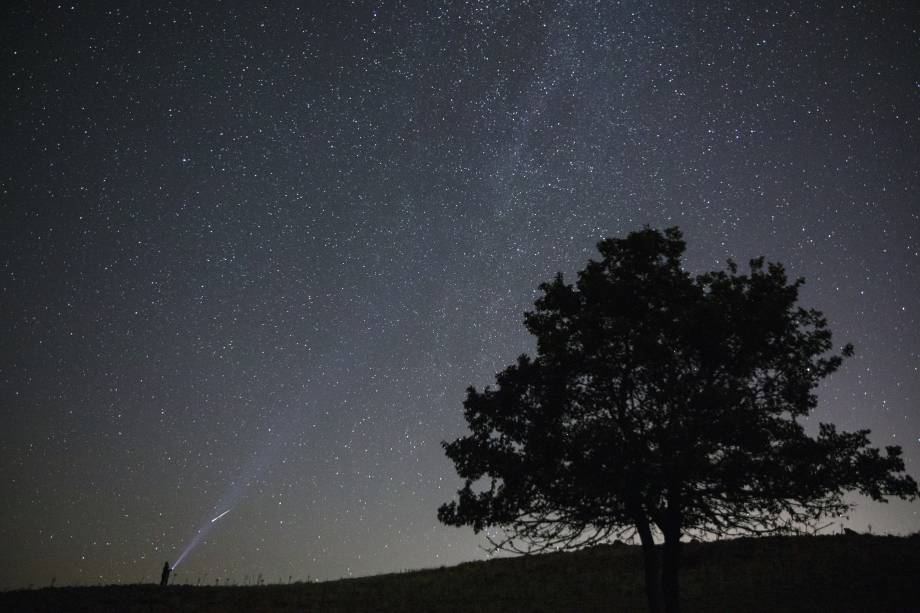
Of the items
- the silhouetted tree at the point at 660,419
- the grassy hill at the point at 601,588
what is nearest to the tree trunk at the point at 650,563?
the silhouetted tree at the point at 660,419

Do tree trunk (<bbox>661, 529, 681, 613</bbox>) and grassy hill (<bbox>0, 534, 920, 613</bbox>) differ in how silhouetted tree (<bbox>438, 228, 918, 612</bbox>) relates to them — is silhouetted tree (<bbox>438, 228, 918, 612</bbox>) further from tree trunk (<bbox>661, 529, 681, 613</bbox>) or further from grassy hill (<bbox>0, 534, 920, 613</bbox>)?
grassy hill (<bbox>0, 534, 920, 613</bbox>)

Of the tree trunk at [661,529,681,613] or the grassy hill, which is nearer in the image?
the tree trunk at [661,529,681,613]

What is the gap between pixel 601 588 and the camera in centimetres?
2569

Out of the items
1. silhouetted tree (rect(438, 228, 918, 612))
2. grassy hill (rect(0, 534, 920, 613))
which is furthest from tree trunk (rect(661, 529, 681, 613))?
grassy hill (rect(0, 534, 920, 613))

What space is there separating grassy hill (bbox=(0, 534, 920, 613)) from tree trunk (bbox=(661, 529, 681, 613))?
747cm

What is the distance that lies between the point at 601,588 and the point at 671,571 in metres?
13.5

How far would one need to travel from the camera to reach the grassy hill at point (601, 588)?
802 inches

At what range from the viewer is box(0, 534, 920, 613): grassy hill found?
802 inches

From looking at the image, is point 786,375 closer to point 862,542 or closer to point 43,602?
point 862,542

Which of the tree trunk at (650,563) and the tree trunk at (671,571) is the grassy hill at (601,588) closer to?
the tree trunk at (671,571)

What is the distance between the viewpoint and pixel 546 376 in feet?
45.9

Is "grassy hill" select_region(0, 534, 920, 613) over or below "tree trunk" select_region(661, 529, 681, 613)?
below

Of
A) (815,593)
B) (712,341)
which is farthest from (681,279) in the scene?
(815,593)

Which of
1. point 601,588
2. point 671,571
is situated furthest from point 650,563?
point 601,588
